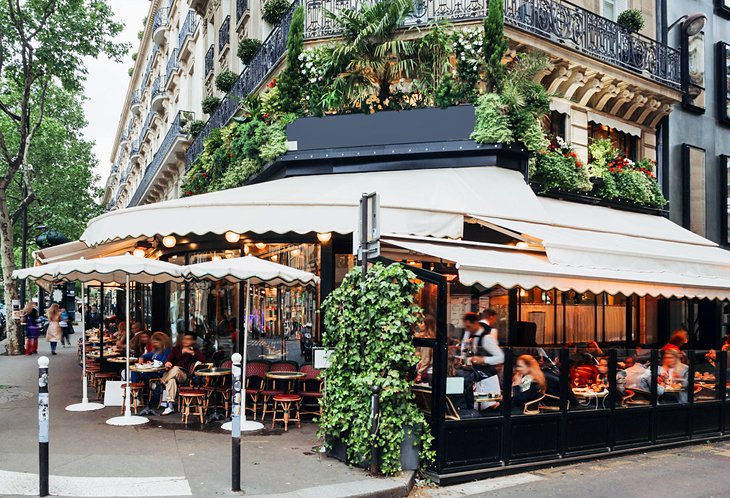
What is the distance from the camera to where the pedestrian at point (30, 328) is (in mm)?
22984

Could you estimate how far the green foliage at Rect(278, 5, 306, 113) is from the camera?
→ 13.7 m

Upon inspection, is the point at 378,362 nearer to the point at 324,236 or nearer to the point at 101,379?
the point at 324,236

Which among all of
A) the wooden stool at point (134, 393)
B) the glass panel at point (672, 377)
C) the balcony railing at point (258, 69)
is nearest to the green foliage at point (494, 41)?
the balcony railing at point (258, 69)

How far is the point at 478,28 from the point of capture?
13000 millimetres

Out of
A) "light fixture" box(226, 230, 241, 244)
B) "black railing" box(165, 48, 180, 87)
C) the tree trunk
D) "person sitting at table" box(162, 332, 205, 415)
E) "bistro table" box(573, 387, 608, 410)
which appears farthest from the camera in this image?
"black railing" box(165, 48, 180, 87)

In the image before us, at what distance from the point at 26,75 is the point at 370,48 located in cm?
1289

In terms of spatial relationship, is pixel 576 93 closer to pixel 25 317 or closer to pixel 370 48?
pixel 370 48

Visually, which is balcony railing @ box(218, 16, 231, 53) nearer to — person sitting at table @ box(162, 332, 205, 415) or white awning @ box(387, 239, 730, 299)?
person sitting at table @ box(162, 332, 205, 415)

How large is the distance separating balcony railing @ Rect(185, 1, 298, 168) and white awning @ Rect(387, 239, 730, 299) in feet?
24.4

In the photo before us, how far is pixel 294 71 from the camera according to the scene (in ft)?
45.5

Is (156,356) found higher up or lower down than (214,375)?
higher up

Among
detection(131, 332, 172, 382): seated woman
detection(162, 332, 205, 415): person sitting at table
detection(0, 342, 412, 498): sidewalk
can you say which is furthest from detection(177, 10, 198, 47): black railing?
detection(0, 342, 412, 498): sidewalk

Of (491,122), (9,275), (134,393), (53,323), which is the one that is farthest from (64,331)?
(491,122)

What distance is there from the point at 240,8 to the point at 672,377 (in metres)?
16.1
